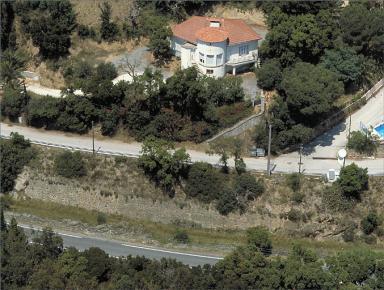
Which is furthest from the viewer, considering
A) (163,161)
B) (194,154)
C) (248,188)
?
(194,154)

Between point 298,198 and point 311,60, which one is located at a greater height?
point 311,60

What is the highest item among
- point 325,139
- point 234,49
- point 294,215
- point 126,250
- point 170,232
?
point 234,49

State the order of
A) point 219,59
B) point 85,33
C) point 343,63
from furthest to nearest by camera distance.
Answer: point 85,33 < point 219,59 < point 343,63

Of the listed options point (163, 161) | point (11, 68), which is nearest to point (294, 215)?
point (163, 161)

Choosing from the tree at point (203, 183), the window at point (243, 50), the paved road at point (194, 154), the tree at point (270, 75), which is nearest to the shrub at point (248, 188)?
the tree at point (203, 183)

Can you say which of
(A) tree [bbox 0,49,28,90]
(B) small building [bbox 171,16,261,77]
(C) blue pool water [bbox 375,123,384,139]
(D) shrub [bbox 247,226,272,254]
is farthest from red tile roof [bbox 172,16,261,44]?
(D) shrub [bbox 247,226,272,254]

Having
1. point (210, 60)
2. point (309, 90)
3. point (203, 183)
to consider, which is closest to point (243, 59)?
point (210, 60)

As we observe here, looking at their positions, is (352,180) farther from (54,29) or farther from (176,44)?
(54,29)

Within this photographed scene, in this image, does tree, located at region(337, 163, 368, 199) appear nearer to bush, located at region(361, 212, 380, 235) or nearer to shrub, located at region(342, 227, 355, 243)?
bush, located at region(361, 212, 380, 235)

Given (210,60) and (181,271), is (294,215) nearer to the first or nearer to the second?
(181,271)

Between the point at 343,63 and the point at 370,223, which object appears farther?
the point at 343,63
